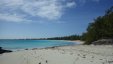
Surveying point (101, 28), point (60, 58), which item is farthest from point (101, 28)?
point (60, 58)

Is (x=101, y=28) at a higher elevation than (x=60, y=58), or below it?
higher

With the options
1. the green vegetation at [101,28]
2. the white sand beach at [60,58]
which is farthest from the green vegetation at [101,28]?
the white sand beach at [60,58]

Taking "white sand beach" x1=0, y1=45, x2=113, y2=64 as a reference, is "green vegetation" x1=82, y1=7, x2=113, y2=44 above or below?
above

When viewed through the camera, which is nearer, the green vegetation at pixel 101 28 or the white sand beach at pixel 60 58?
the white sand beach at pixel 60 58

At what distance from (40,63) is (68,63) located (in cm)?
147

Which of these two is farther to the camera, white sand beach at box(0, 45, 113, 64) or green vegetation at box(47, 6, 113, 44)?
green vegetation at box(47, 6, 113, 44)

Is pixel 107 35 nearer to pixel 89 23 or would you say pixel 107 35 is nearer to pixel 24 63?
pixel 89 23

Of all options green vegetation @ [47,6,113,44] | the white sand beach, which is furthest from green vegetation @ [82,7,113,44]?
the white sand beach

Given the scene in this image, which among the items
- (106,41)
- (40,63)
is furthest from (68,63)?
(106,41)

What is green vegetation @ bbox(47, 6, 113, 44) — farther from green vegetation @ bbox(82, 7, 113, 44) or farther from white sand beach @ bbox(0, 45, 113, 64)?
white sand beach @ bbox(0, 45, 113, 64)

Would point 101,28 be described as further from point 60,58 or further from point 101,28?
point 60,58

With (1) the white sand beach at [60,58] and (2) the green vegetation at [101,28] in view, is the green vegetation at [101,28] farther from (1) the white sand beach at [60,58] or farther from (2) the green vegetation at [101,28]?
(1) the white sand beach at [60,58]

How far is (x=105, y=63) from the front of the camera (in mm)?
9672

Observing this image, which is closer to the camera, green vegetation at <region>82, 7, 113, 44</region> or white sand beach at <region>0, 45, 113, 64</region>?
white sand beach at <region>0, 45, 113, 64</region>
